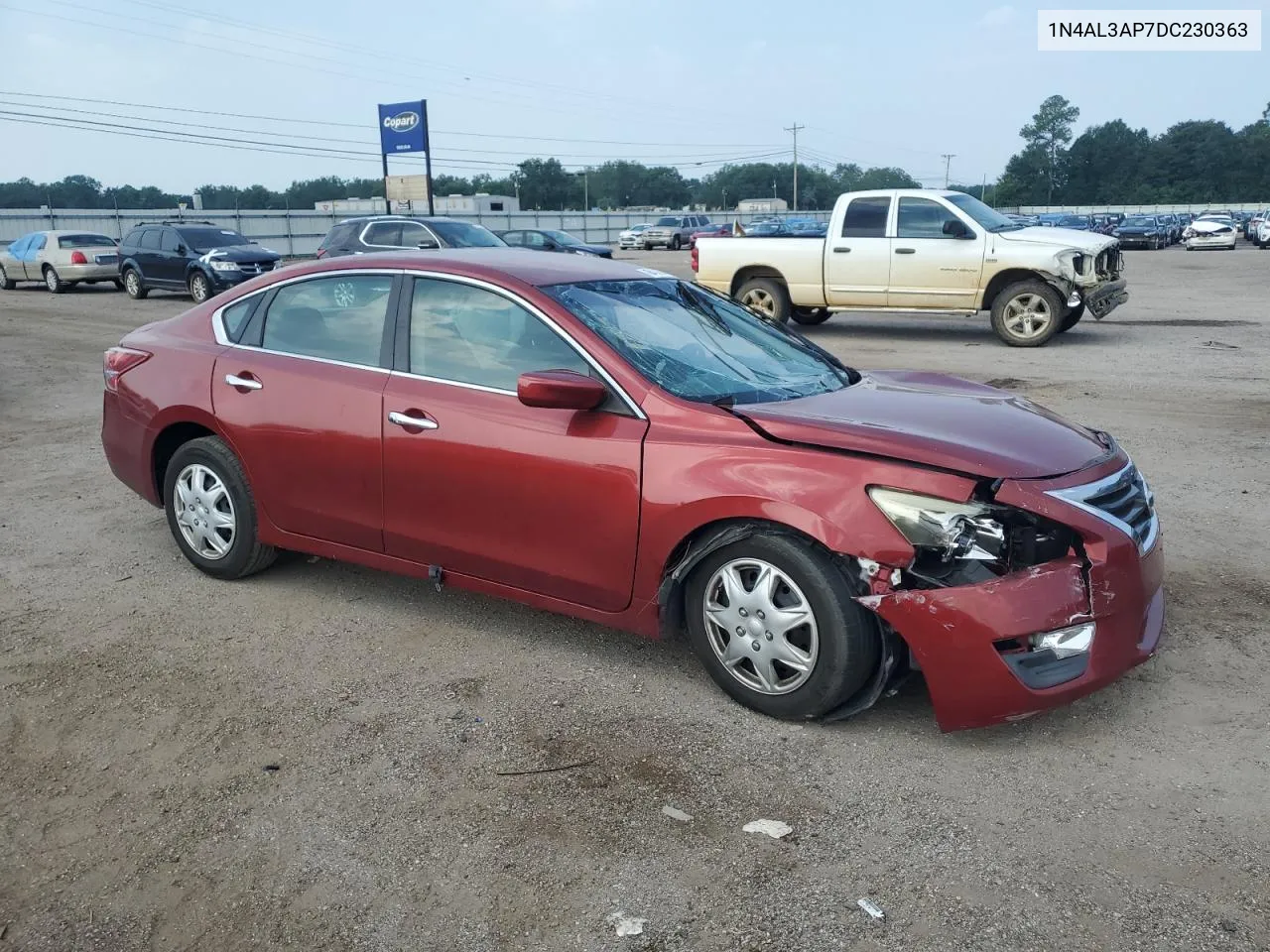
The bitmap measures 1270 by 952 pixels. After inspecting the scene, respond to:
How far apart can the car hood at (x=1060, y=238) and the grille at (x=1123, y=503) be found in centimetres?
1048

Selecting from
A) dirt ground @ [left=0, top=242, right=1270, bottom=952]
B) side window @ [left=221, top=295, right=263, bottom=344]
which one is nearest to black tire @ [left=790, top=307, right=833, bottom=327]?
dirt ground @ [left=0, top=242, right=1270, bottom=952]

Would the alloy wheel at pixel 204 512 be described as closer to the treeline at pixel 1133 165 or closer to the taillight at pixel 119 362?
the taillight at pixel 119 362

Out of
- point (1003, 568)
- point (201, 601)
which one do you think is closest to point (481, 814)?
point (1003, 568)

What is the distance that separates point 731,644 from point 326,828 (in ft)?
4.75

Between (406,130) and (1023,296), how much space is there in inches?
1259

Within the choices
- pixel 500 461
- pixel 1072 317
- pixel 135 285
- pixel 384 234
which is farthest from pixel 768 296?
pixel 135 285

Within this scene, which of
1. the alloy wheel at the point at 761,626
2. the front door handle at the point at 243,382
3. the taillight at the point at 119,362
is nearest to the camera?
the alloy wheel at the point at 761,626

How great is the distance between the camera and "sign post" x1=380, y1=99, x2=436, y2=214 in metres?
40.3

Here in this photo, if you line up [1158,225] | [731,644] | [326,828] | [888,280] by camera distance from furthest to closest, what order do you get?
[1158,225], [888,280], [731,644], [326,828]

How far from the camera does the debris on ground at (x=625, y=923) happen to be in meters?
2.73

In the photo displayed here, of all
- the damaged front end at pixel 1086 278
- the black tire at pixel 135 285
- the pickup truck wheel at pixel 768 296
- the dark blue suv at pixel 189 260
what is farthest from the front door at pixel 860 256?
the black tire at pixel 135 285

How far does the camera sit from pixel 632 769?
3.54 meters

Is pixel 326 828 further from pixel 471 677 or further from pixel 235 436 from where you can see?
pixel 235 436

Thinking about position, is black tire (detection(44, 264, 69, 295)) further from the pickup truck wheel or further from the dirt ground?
the dirt ground
